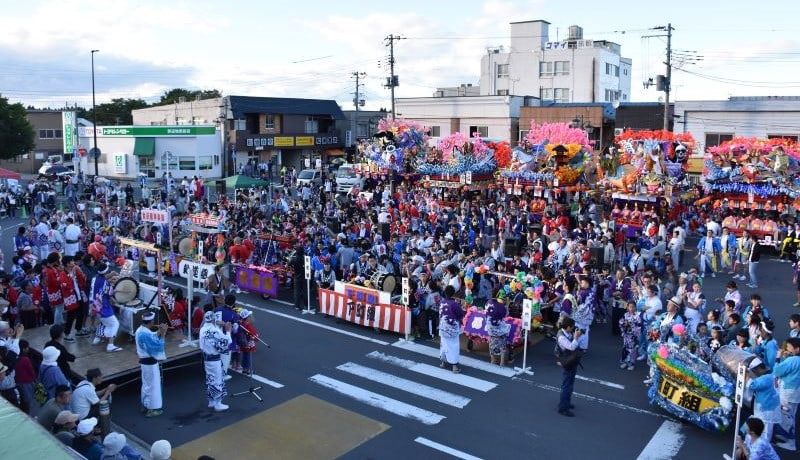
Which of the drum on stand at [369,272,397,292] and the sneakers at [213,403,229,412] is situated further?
the drum on stand at [369,272,397,292]

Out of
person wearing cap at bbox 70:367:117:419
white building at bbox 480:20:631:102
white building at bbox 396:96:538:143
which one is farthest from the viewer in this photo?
white building at bbox 480:20:631:102

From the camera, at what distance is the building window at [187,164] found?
48.0 meters

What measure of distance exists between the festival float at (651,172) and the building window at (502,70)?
37.1 metres

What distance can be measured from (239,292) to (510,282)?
7.59m

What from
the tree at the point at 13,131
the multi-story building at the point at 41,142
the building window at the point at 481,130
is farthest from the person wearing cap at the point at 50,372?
the multi-story building at the point at 41,142

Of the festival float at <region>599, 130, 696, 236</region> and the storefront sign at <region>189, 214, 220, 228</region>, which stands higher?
the festival float at <region>599, 130, 696, 236</region>

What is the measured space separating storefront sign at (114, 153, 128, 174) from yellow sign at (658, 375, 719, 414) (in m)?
46.4

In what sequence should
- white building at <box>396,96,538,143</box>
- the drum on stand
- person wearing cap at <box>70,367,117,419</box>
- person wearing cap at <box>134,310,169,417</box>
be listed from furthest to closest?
white building at <box>396,96,538,143</box>
the drum on stand
person wearing cap at <box>134,310,169,417</box>
person wearing cap at <box>70,367,117,419</box>

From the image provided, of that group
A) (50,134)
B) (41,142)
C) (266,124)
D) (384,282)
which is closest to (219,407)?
(384,282)

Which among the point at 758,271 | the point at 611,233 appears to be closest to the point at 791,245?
the point at 758,271

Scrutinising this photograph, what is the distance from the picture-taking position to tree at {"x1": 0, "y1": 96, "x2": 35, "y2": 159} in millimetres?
50031

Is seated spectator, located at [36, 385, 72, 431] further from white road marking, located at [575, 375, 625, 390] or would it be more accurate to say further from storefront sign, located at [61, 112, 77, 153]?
storefront sign, located at [61, 112, 77, 153]

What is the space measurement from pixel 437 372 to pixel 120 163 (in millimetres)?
43465

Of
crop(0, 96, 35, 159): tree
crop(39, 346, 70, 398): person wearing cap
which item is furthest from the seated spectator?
crop(0, 96, 35, 159): tree
